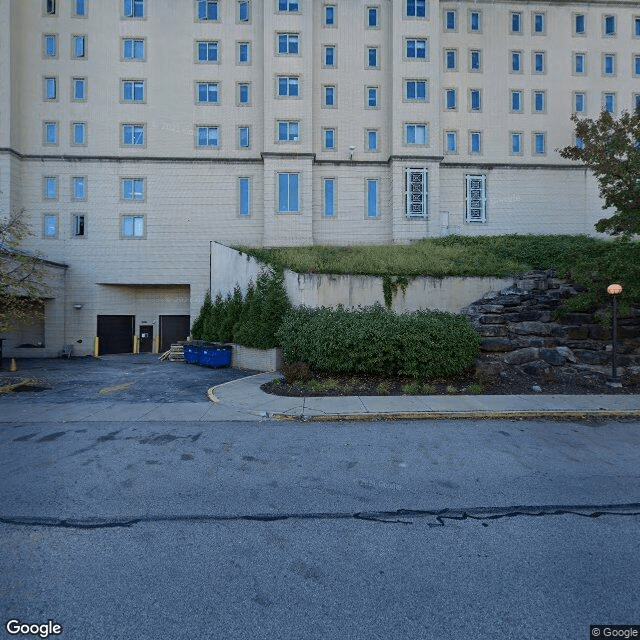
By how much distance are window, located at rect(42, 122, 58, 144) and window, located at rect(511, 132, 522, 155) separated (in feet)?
95.0

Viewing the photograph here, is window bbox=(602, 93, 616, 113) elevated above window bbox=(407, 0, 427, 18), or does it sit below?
below

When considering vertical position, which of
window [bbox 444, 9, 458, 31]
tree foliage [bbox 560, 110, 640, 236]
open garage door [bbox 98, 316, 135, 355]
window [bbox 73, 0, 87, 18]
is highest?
window [bbox 444, 9, 458, 31]

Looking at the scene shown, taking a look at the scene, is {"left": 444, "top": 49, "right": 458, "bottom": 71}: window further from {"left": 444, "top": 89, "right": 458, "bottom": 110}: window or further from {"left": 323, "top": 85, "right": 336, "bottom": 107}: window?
{"left": 323, "top": 85, "right": 336, "bottom": 107}: window

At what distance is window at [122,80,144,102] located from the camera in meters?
23.1

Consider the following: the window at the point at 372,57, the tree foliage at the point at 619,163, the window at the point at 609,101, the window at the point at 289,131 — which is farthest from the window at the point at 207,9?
the window at the point at 609,101

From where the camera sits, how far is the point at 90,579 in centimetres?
296

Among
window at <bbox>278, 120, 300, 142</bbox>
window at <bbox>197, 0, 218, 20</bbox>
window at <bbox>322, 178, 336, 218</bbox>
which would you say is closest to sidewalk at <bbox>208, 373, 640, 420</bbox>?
window at <bbox>322, 178, 336, 218</bbox>

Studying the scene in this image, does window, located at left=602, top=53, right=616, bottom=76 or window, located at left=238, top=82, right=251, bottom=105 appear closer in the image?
window, located at left=238, top=82, right=251, bottom=105

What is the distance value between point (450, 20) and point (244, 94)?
14369 mm

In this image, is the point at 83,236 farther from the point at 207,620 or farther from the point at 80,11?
the point at 207,620

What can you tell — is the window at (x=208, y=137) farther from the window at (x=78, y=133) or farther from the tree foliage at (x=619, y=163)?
the tree foliage at (x=619, y=163)

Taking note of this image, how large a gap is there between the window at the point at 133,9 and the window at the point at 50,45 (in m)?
4.51

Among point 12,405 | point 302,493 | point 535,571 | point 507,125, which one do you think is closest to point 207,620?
point 302,493

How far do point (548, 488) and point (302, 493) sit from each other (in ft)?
9.74
